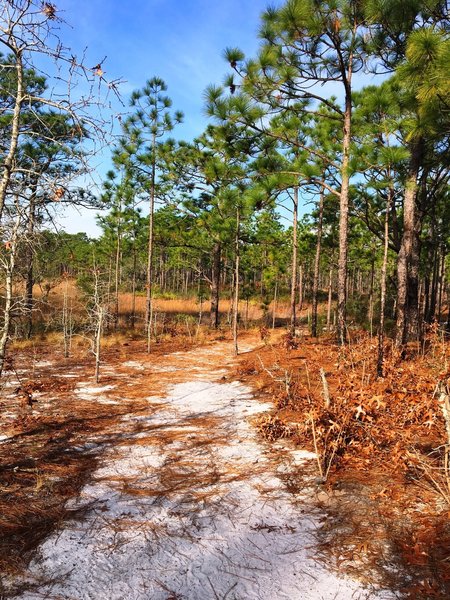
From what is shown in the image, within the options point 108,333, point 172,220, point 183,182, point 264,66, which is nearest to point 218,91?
point 264,66

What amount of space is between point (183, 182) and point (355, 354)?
9995 mm

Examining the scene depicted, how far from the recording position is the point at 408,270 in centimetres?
794

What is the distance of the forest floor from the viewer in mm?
2285

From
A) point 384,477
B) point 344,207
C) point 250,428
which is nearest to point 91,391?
point 250,428

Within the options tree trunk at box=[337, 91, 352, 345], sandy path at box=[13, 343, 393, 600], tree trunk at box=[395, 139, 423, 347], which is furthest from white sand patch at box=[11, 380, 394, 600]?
tree trunk at box=[395, 139, 423, 347]

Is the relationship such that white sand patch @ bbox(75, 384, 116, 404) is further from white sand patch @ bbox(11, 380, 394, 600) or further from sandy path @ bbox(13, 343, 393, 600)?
white sand patch @ bbox(11, 380, 394, 600)

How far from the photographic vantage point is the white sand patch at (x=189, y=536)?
225 cm

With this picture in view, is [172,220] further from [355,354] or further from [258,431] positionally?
[258,431]

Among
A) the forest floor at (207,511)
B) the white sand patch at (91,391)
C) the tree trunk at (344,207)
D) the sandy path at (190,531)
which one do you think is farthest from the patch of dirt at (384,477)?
the white sand patch at (91,391)

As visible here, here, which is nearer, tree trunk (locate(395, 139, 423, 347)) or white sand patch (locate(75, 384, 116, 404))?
white sand patch (locate(75, 384, 116, 404))

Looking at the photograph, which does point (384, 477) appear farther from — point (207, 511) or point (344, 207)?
point (344, 207)

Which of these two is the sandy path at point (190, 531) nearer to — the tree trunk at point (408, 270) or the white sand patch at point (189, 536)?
the white sand patch at point (189, 536)

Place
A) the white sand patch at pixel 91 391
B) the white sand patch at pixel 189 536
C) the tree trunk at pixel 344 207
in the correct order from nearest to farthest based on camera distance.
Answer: the white sand patch at pixel 189 536 < the white sand patch at pixel 91 391 < the tree trunk at pixel 344 207

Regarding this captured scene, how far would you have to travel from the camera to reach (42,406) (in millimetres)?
6090
